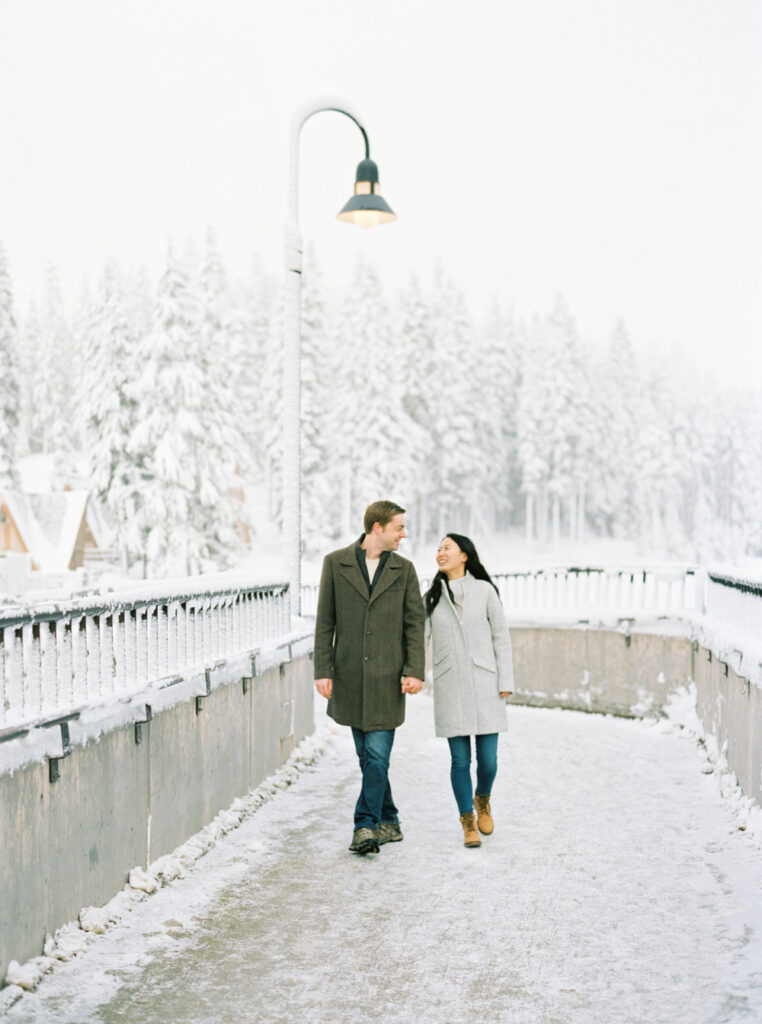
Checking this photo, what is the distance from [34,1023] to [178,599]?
130 inches

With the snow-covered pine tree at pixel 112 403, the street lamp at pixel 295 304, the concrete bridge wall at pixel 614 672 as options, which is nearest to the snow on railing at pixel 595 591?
the concrete bridge wall at pixel 614 672

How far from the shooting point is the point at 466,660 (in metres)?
7.58

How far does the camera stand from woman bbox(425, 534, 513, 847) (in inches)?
296

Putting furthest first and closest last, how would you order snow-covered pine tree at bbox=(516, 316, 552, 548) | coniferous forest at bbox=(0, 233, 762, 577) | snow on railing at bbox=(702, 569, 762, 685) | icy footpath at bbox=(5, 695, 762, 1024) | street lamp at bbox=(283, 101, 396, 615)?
snow-covered pine tree at bbox=(516, 316, 552, 548), coniferous forest at bbox=(0, 233, 762, 577), street lamp at bbox=(283, 101, 396, 615), snow on railing at bbox=(702, 569, 762, 685), icy footpath at bbox=(5, 695, 762, 1024)

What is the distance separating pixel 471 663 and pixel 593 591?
10512 mm

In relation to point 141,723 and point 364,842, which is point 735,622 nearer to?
point 364,842

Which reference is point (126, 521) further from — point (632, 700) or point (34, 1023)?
point (34, 1023)

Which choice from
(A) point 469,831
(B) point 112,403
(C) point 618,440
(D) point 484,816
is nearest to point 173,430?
(B) point 112,403

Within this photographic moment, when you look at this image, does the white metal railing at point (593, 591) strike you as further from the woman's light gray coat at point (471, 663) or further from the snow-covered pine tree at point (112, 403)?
the snow-covered pine tree at point (112, 403)

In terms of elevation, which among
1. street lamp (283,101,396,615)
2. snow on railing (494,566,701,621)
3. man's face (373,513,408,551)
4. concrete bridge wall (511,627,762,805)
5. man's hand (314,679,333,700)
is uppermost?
street lamp (283,101,396,615)

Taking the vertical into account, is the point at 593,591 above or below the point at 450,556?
below

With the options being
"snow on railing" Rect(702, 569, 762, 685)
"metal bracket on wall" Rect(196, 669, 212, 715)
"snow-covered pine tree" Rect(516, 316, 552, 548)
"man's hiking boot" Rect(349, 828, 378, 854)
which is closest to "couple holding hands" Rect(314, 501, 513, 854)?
"man's hiking boot" Rect(349, 828, 378, 854)

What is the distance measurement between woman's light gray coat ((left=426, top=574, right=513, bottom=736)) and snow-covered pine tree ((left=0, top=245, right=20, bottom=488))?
162 ft

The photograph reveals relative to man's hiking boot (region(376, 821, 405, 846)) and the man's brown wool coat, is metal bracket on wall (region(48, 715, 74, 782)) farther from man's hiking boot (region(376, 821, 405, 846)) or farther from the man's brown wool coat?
man's hiking boot (region(376, 821, 405, 846))
